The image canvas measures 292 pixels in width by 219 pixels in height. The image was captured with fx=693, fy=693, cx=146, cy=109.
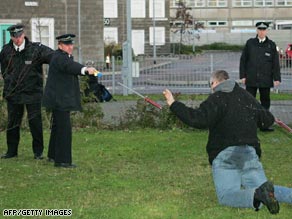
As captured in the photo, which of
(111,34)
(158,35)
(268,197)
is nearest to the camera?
(268,197)

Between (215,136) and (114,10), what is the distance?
164 ft

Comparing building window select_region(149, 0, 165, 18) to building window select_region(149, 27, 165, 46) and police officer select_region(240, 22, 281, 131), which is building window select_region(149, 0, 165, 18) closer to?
building window select_region(149, 27, 165, 46)

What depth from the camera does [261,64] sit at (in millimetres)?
12344

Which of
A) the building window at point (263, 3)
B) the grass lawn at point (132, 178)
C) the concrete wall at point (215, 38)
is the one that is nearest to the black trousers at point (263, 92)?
the grass lawn at point (132, 178)

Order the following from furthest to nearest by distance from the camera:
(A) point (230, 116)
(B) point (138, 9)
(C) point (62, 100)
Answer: (B) point (138, 9), (C) point (62, 100), (A) point (230, 116)

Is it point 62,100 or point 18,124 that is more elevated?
point 62,100

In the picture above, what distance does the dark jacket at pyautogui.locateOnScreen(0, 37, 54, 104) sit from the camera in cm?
959

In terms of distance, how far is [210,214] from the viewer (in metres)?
6.71

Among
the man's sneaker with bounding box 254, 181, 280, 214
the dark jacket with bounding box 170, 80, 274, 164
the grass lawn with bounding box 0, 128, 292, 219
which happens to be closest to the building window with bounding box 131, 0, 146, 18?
the grass lawn with bounding box 0, 128, 292, 219

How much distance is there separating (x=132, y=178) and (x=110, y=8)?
4854cm

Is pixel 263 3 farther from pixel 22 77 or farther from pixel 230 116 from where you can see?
pixel 230 116

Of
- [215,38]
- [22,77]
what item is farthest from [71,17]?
[215,38]

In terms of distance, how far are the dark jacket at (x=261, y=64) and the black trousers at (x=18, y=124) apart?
425 centimetres

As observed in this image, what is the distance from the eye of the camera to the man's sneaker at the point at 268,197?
255 inches
